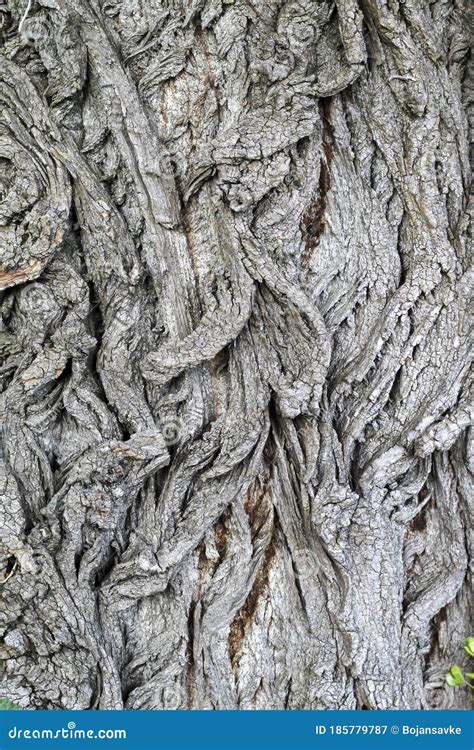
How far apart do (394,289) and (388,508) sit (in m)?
0.59

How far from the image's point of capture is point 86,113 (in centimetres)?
163

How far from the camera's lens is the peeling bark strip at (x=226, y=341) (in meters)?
1.57

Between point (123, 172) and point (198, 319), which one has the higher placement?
point (123, 172)

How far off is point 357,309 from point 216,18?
0.83 m

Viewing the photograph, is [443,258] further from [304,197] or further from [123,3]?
[123,3]

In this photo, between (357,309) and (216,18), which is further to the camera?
(357,309)

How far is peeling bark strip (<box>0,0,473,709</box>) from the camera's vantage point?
61.8 inches

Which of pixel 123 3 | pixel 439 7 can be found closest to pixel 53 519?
pixel 123 3

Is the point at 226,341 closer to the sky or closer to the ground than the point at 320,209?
closer to the ground

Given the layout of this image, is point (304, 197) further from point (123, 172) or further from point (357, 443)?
point (357, 443)

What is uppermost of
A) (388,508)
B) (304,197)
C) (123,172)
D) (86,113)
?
(86,113)

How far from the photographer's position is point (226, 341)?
1.60m

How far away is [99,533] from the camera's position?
161cm

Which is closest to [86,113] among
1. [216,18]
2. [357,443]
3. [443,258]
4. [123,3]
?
[123,3]
